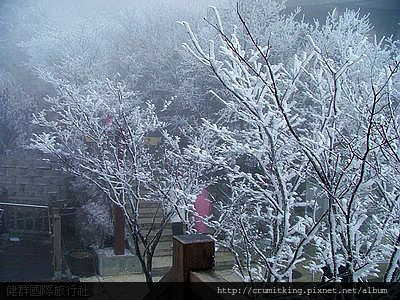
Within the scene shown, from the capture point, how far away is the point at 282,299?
1.74 m

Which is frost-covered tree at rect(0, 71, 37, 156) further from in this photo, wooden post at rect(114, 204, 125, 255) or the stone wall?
wooden post at rect(114, 204, 125, 255)

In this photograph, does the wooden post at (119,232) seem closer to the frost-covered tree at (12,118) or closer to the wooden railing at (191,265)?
the frost-covered tree at (12,118)

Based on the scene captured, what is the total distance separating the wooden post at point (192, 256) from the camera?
54.0 inches

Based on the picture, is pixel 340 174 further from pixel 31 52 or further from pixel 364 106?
pixel 31 52

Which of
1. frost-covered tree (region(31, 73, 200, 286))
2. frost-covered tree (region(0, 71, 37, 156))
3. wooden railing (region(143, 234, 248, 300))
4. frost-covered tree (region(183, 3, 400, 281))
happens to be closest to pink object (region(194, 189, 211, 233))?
frost-covered tree (region(31, 73, 200, 286))

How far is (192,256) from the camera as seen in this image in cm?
138

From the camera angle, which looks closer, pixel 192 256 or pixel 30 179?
pixel 192 256

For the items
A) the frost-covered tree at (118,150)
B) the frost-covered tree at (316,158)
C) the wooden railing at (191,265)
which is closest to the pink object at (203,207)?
the frost-covered tree at (118,150)

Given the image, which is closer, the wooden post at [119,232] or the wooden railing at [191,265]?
the wooden railing at [191,265]

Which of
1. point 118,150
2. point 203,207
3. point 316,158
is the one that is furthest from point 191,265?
point 203,207

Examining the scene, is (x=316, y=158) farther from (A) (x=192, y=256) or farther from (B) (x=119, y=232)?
(B) (x=119, y=232)

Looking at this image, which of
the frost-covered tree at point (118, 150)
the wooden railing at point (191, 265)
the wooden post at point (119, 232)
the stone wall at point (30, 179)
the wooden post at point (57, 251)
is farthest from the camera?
the stone wall at point (30, 179)

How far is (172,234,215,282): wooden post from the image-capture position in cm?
137

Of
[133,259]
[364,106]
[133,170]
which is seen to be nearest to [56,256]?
[133,259]
